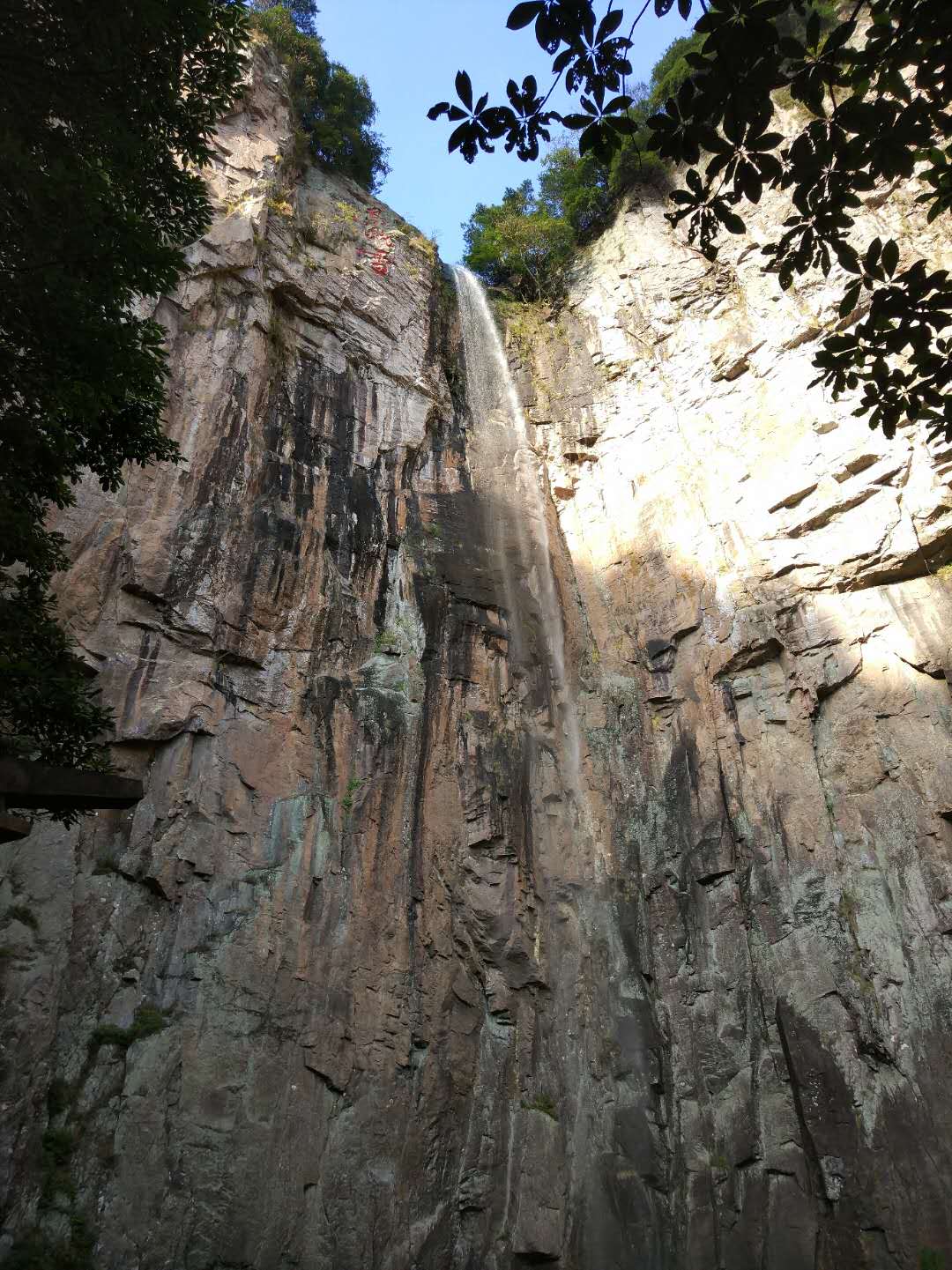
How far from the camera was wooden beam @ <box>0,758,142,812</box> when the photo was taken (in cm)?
454

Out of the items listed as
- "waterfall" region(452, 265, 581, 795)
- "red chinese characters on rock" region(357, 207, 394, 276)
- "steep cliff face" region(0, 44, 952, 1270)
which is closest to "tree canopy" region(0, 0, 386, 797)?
"steep cliff face" region(0, 44, 952, 1270)

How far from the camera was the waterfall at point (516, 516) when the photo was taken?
14.9m

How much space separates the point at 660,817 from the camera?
13297mm

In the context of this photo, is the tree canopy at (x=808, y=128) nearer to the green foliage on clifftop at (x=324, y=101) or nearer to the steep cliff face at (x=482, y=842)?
the steep cliff face at (x=482, y=842)

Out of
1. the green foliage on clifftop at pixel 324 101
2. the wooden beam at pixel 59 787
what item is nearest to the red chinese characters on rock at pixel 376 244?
the green foliage on clifftop at pixel 324 101

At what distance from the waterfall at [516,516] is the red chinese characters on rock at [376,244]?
224cm

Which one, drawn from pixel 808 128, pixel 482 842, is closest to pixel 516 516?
pixel 482 842

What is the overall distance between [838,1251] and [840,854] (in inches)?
174

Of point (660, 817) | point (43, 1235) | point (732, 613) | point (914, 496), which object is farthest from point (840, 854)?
point (43, 1235)

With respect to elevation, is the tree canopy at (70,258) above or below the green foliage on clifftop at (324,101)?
below

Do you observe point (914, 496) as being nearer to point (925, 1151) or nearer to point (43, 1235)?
point (925, 1151)

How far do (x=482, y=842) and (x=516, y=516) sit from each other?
6759 mm

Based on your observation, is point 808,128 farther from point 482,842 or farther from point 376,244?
point 376,244

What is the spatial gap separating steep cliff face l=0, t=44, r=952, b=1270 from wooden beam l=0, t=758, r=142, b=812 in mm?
5285
